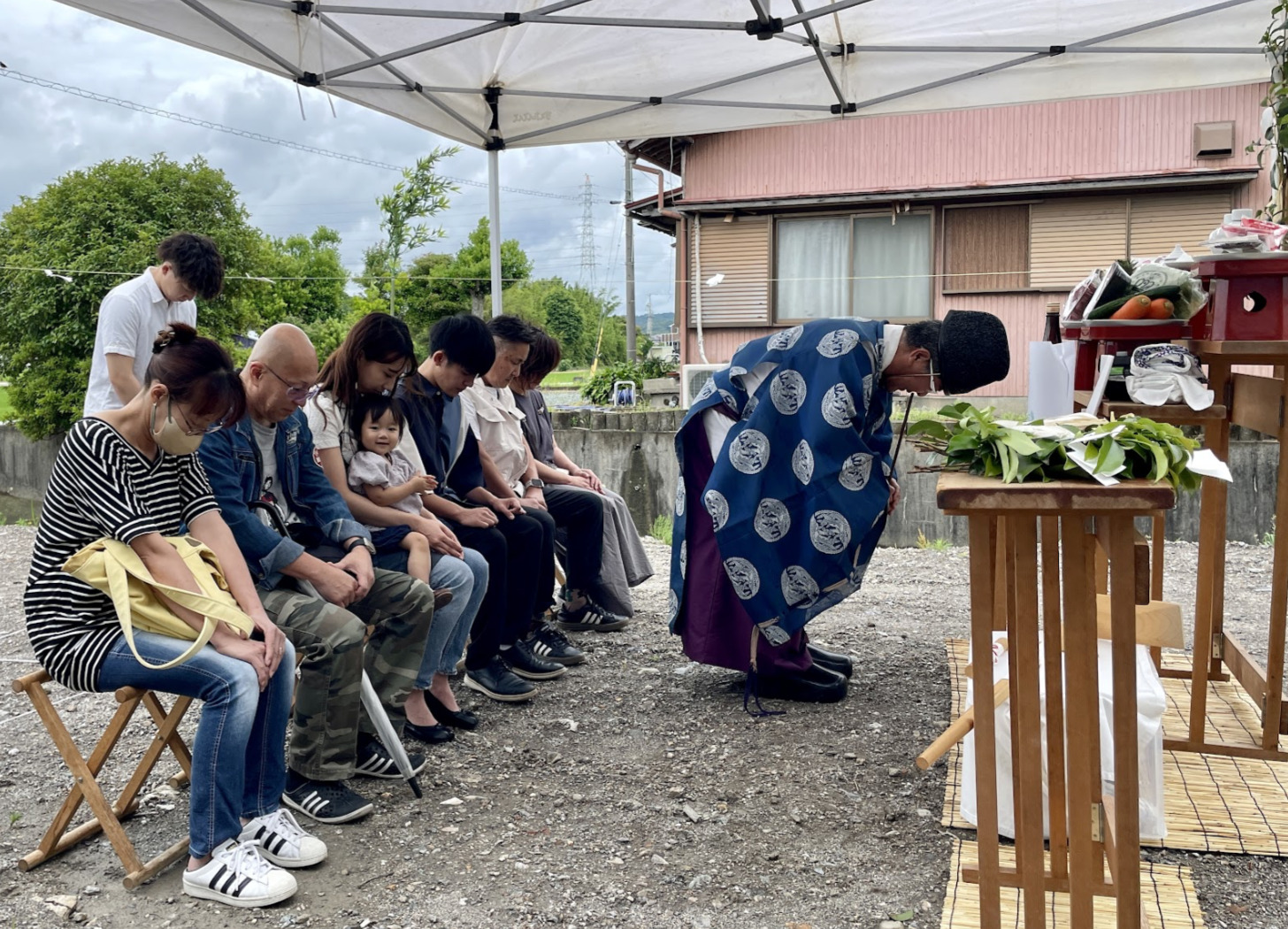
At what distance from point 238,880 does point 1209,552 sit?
318 cm

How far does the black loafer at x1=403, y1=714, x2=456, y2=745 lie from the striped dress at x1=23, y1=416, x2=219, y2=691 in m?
1.30

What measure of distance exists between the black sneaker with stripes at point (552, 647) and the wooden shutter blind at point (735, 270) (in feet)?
30.1

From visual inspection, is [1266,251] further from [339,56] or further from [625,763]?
[339,56]

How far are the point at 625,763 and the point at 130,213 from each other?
11.9m

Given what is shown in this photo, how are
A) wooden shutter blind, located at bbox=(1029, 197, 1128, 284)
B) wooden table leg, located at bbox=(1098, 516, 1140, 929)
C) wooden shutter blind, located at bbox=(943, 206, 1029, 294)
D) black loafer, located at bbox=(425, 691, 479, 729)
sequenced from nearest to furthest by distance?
1. wooden table leg, located at bbox=(1098, 516, 1140, 929)
2. black loafer, located at bbox=(425, 691, 479, 729)
3. wooden shutter blind, located at bbox=(1029, 197, 1128, 284)
4. wooden shutter blind, located at bbox=(943, 206, 1029, 294)

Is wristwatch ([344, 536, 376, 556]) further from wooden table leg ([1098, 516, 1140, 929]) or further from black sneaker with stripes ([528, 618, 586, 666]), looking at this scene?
wooden table leg ([1098, 516, 1140, 929])

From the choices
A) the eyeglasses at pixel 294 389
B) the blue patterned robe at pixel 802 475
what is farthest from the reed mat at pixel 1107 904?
the eyeglasses at pixel 294 389

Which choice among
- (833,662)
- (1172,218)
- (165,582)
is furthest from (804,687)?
(1172,218)

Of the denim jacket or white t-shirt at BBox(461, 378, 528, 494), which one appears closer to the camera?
the denim jacket

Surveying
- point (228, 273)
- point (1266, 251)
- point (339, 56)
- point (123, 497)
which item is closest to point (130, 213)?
point (228, 273)

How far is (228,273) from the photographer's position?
42.6 ft

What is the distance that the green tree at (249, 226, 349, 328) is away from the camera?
2325 cm

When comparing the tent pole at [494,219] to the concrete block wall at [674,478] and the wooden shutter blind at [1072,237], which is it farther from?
the wooden shutter blind at [1072,237]

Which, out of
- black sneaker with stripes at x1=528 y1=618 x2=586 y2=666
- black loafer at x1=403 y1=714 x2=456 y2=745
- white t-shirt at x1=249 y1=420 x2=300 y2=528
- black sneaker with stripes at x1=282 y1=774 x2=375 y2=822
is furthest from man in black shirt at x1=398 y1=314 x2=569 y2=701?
black sneaker with stripes at x1=282 y1=774 x2=375 y2=822
